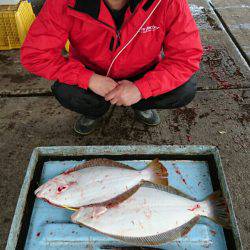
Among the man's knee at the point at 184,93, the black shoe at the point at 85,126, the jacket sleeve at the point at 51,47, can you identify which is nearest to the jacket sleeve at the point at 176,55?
the man's knee at the point at 184,93

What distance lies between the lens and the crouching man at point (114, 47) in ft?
6.46

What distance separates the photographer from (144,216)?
62.9 inches

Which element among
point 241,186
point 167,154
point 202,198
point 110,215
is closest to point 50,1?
point 167,154

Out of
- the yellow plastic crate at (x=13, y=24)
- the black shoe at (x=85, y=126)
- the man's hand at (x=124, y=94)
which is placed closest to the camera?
the man's hand at (x=124, y=94)

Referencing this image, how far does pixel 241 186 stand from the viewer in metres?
2.20

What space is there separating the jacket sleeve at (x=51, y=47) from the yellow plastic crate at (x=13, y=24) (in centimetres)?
137

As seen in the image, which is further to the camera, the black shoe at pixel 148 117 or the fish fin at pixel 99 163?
the black shoe at pixel 148 117

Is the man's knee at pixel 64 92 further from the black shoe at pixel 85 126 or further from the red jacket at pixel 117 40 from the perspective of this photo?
the black shoe at pixel 85 126

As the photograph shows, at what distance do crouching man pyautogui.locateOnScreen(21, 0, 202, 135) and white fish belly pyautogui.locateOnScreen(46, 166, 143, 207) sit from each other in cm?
51

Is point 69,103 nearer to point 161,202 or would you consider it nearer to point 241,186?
point 161,202

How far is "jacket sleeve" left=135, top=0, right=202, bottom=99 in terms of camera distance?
2.02 meters

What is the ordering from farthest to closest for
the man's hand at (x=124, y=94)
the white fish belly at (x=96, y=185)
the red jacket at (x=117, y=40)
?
the man's hand at (x=124, y=94) → the red jacket at (x=117, y=40) → the white fish belly at (x=96, y=185)

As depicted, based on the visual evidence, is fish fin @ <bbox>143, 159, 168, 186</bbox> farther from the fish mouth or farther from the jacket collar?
the jacket collar

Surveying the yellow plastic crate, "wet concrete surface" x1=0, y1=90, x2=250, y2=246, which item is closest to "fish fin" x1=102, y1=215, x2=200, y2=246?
"wet concrete surface" x1=0, y1=90, x2=250, y2=246
